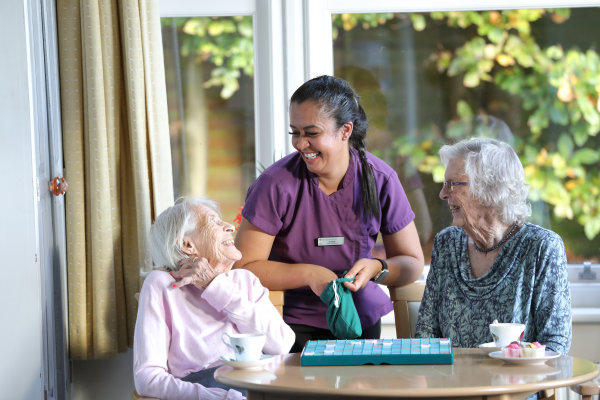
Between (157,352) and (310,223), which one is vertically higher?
(310,223)

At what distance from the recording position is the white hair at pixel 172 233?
2.23 metres

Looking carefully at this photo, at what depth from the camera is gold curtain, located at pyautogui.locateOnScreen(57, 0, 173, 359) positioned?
9.71 feet

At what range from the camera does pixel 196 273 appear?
7.04 ft

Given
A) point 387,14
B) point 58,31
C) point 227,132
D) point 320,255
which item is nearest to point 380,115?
point 387,14

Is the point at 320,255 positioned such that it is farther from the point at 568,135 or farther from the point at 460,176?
the point at 568,135

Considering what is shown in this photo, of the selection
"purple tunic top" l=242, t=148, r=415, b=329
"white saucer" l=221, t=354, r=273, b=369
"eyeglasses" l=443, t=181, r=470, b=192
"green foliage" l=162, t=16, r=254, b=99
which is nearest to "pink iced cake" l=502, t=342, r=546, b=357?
"white saucer" l=221, t=354, r=273, b=369

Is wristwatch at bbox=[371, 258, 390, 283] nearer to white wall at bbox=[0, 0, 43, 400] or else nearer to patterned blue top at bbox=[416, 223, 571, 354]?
patterned blue top at bbox=[416, 223, 571, 354]

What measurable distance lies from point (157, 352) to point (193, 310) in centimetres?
17

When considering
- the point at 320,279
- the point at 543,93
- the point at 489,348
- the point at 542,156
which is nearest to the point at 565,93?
the point at 543,93

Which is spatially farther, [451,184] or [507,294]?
[451,184]

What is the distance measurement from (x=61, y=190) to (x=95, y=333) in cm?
58

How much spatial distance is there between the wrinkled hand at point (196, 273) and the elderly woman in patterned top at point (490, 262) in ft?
2.18

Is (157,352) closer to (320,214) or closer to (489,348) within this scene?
(320,214)

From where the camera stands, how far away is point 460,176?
2291 millimetres
